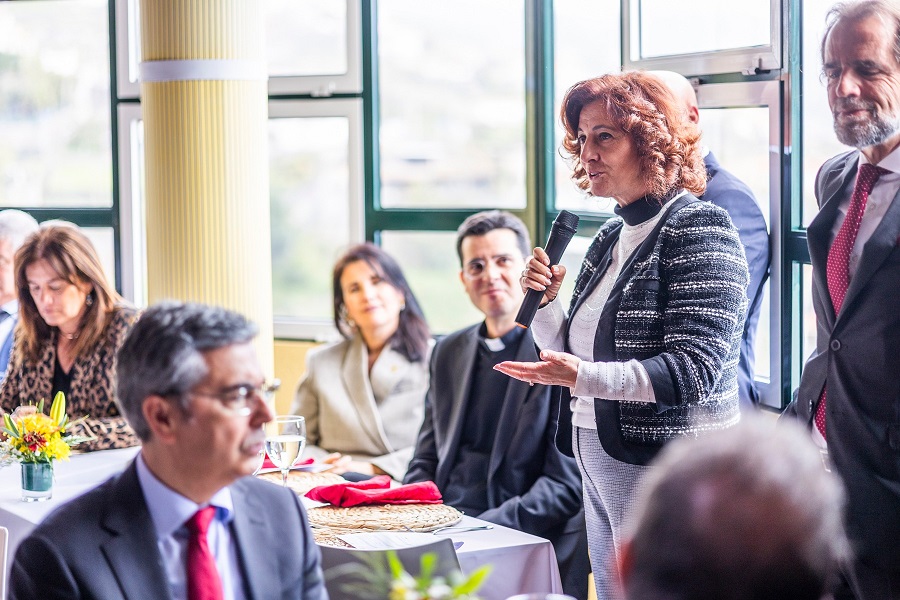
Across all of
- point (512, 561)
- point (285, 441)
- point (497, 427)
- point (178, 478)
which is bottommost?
point (512, 561)

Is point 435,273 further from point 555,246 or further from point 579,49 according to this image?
point 555,246

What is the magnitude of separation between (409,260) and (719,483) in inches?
172

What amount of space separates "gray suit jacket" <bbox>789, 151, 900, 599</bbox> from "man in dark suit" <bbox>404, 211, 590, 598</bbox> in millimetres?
1074

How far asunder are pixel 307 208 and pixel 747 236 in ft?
9.73

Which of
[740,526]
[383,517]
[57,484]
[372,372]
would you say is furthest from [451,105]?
[740,526]

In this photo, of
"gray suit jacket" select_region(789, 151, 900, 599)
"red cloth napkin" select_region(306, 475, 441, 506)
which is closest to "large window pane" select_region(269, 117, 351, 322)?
"red cloth napkin" select_region(306, 475, 441, 506)

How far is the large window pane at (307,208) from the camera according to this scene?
5.46 m

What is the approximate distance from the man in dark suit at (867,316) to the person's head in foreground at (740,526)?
116 cm

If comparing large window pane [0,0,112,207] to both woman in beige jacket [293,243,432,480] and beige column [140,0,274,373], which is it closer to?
beige column [140,0,274,373]

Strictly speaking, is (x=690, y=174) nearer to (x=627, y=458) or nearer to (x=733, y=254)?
(x=733, y=254)

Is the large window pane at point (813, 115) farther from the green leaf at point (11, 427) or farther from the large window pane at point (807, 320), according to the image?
the green leaf at point (11, 427)

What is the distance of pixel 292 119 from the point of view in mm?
5496

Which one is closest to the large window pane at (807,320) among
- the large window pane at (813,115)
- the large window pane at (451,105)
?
the large window pane at (813,115)

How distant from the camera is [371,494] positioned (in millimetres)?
2668
